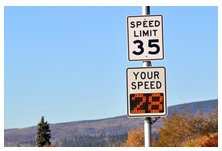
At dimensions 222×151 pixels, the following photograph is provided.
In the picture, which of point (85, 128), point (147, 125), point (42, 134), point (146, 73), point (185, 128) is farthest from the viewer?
point (85, 128)

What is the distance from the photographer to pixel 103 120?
14762cm

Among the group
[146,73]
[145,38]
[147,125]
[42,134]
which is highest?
[145,38]

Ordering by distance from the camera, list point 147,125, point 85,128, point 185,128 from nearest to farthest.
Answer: point 147,125, point 185,128, point 85,128

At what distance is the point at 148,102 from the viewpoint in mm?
6125

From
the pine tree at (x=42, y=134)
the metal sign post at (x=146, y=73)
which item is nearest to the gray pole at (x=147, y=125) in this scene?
the metal sign post at (x=146, y=73)

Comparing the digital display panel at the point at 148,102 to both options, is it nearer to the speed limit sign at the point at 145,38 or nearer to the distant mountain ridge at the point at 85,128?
the speed limit sign at the point at 145,38

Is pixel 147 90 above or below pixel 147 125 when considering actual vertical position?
above

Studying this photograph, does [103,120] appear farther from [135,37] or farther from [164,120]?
[135,37]

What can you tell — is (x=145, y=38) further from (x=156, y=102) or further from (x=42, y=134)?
(x=42, y=134)

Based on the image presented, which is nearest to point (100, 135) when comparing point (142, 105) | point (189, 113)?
point (189, 113)

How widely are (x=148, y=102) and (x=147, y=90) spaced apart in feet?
0.73

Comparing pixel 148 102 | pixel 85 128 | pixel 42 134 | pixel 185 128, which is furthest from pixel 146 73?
pixel 85 128

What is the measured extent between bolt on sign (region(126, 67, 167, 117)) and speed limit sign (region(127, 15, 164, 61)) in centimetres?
27

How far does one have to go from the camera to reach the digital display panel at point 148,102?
6.12m
